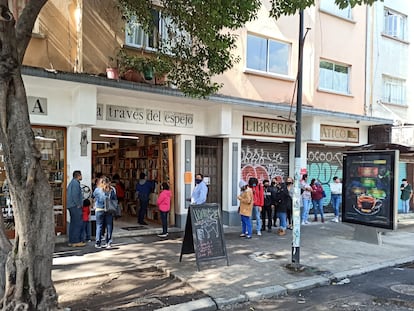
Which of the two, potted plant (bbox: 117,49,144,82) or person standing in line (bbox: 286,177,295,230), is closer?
potted plant (bbox: 117,49,144,82)

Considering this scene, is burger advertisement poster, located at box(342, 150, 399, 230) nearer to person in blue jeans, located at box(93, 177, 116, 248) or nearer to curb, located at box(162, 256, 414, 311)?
curb, located at box(162, 256, 414, 311)

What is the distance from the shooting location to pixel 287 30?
43.6ft

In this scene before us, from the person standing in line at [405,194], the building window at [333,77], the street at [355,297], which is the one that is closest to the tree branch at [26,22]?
the street at [355,297]

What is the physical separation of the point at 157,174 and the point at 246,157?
127 inches

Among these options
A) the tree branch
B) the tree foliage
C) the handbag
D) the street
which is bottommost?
the street

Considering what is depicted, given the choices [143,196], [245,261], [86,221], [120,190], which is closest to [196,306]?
[245,261]

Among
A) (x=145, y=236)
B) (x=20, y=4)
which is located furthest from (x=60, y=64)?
(x=145, y=236)

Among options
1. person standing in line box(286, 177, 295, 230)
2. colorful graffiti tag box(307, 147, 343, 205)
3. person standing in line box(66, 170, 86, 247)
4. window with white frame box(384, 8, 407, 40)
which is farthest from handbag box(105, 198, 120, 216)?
window with white frame box(384, 8, 407, 40)

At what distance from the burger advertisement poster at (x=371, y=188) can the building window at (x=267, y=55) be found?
416 centimetres

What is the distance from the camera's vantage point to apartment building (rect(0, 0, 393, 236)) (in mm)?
9289

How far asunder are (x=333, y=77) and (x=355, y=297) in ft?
35.1

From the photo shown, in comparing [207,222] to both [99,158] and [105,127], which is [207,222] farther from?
[99,158]

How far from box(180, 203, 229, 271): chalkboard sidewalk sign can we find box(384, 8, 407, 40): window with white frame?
1406 centimetres

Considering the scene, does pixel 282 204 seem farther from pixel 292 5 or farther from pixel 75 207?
pixel 292 5
